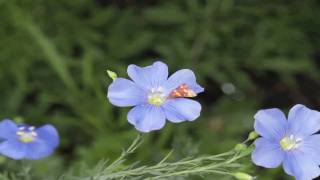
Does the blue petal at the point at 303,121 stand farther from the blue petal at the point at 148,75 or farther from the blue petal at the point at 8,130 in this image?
the blue petal at the point at 8,130

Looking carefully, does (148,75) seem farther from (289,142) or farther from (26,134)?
(26,134)

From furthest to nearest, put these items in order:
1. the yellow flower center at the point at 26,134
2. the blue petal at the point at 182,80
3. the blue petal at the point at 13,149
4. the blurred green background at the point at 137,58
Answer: the blurred green background at the point at 137,58 < the yellow flower center at the point at 26,134 < the blue petal at the point at 13,149 < the blue petal at the point at 182,80

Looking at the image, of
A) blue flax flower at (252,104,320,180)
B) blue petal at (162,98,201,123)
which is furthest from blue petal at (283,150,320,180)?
blue petal at (162,98,201,123)

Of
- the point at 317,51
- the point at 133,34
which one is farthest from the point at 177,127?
the point at 317,51

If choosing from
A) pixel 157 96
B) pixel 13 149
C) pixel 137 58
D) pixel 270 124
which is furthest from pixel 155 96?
pixel 137 58

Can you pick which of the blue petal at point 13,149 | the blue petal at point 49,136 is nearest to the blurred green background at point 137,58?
the blue petal at point 49,136
